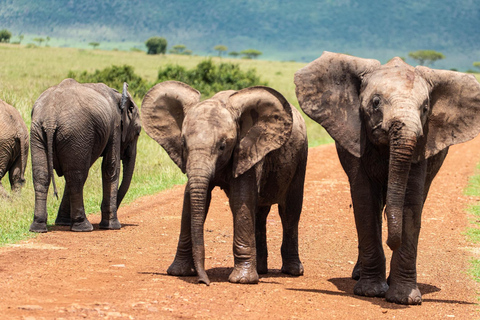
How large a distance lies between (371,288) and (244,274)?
1.14 meters

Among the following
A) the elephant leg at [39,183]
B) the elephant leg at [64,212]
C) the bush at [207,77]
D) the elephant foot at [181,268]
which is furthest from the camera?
the bush at [207,77]

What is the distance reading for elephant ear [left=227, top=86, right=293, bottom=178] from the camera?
22.5 feet

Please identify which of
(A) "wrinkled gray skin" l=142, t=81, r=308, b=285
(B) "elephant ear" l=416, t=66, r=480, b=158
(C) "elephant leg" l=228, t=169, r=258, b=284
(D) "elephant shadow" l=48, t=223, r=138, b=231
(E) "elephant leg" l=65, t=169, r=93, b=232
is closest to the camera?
(A) "wrinkled gray skin" l=142, t=81, r=308, b=285

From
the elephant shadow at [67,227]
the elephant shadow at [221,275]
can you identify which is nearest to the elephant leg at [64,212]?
the elephant shadow at [67,227]

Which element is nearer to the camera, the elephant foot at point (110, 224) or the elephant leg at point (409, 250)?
the elephant leg at point (409, 250)

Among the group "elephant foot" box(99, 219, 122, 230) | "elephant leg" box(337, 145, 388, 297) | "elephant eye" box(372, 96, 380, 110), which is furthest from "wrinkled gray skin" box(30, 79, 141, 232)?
"elephant eye" box(372, 96, 380, 110)

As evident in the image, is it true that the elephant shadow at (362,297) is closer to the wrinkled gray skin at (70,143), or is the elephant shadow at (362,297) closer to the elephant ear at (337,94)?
the elephant ear at (337,94)

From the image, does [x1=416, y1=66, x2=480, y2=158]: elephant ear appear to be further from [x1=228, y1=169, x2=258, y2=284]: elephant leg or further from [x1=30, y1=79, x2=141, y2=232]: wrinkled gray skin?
[x1=30, y1=79, x2=141, y2=232]: wrinkled gray skin

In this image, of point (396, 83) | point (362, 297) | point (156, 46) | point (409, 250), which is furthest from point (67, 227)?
point (156, 46)

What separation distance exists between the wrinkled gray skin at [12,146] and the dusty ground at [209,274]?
181cm

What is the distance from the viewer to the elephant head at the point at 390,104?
6.01 meters

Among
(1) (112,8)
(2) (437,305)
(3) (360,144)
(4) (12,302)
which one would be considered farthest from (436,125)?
(1) (112,8)

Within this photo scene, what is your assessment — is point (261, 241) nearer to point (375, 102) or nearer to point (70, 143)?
point (375, 102)

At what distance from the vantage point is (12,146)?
37.5ft
